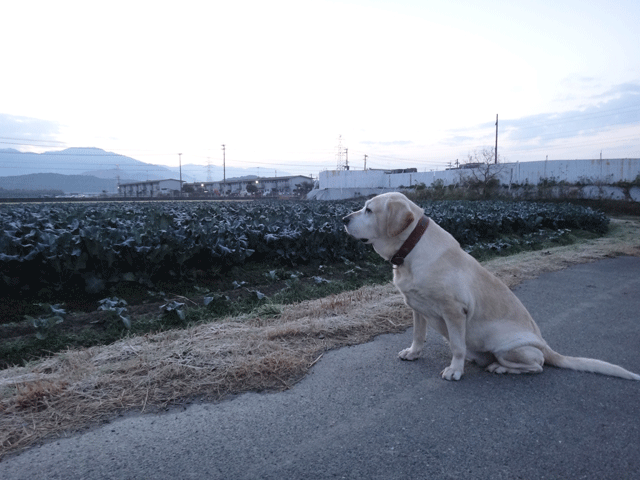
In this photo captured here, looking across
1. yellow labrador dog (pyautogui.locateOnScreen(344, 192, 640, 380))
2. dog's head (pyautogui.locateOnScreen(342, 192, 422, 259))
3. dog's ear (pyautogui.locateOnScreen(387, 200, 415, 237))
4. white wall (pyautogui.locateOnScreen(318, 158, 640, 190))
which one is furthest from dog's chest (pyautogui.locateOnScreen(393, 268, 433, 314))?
white wall (pyautogui.locateOnScreen(318, 158, 640, 190))

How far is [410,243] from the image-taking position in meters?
3.32

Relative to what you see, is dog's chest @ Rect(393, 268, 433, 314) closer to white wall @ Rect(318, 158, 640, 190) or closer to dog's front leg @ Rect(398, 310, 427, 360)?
dog's front leg @ Rect(398, 310, 427, 360)

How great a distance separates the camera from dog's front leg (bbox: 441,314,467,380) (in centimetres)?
321

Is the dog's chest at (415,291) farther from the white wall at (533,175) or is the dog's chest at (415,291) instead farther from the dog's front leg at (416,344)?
the white wall at (533,175)

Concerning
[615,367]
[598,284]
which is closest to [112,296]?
[615,367]

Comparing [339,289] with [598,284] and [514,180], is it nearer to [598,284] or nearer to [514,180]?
[598,284]

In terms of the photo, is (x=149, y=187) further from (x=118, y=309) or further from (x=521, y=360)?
(x=521, y=360)

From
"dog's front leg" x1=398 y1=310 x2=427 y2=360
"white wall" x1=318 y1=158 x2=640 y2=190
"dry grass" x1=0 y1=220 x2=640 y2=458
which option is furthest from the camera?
"white wall" x1=318 y1=158 x2=640 y2=190

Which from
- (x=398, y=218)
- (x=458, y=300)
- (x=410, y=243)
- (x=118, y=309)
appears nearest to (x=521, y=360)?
(x=458, y=300)

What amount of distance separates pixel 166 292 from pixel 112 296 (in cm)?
73

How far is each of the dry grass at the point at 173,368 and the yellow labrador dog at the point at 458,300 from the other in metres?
1.10

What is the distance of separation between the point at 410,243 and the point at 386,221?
10.6 inches

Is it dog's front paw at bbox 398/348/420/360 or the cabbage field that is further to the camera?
the cabbage field

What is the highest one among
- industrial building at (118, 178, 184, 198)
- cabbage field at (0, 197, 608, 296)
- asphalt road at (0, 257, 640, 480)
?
industrial building at (118, 178, 184, 198)
